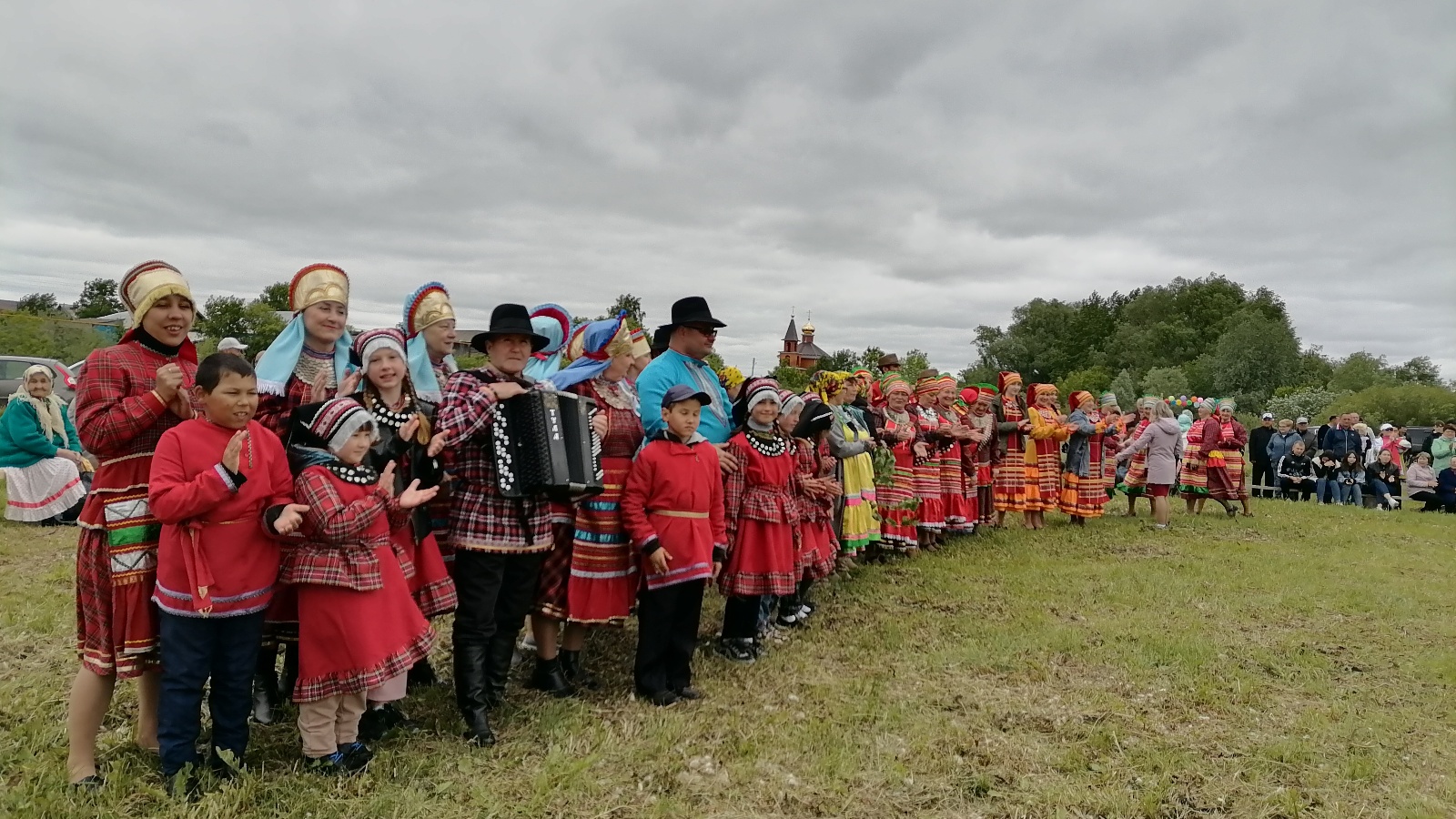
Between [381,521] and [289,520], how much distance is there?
0.44 meters

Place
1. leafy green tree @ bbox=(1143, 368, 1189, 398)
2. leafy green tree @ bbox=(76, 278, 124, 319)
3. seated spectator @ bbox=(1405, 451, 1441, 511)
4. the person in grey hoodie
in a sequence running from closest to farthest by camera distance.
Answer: the person in grey hoodie → seated spectator @ bbox=(1405, 451, 1441, 511) → leafy green tree @ bbox=(1143, 368, 1189, 398) → leafy green tree @ bbox=(76, 278, 124, 319)

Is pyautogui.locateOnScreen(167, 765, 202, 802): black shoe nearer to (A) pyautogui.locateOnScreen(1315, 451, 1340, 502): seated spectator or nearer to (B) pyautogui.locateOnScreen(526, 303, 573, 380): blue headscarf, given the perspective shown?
(B) pyautogui.locateOnScreen(526, 303, 573, 380): blue headscarf

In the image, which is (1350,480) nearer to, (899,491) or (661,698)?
(899,491)

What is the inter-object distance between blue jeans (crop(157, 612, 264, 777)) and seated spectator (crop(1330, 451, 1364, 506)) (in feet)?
59.0

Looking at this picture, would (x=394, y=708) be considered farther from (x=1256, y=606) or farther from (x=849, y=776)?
(x=1256, y=606)

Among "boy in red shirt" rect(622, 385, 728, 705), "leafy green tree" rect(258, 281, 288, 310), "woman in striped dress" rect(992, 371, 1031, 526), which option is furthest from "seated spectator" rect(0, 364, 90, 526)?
"leafy green tree" rect(258, 281, 288, 310)

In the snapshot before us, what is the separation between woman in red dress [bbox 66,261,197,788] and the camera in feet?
10.4

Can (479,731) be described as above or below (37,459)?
below

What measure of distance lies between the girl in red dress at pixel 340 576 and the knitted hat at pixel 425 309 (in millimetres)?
969

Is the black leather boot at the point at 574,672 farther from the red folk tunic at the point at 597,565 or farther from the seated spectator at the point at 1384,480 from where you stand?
the seated spectator at the point at 1384,480

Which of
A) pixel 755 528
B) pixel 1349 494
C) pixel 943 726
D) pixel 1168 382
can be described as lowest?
pixel 943 726

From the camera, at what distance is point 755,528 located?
5312mm

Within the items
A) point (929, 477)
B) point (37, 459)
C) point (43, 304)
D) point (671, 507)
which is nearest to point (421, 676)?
point (671, 507)

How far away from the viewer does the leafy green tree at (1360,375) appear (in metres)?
44.7
